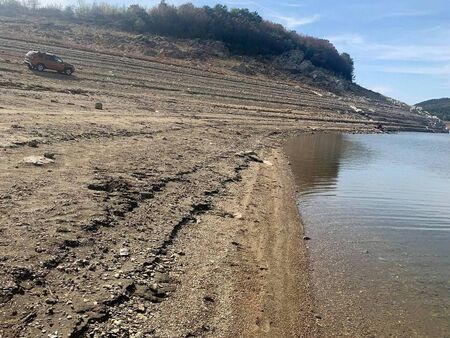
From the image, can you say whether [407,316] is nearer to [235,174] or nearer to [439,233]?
[439,233]

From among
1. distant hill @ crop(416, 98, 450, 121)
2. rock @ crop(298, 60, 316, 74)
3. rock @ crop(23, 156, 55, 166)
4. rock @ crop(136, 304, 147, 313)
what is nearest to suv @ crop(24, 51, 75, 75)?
rock @ crop(23, 156, 55, 166)

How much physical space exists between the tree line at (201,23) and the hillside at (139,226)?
46434 millimetres

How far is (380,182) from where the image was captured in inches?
813

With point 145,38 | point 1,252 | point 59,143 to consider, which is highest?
point 145,38

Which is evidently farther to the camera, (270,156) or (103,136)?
(270,156)

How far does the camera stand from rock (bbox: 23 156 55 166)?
11.0m

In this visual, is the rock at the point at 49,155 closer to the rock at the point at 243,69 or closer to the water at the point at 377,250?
the water at the point at 377,250

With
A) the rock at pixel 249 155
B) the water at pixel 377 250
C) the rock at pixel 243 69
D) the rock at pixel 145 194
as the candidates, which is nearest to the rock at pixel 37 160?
the rock at pixel 145 194

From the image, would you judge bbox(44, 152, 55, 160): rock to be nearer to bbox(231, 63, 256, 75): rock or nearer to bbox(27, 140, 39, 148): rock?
bbox(27, 140, 39, 148): rock

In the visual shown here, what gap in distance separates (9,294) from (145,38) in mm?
60348

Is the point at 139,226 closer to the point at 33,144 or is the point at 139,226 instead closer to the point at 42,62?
the point at 33,144

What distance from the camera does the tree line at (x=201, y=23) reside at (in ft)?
228

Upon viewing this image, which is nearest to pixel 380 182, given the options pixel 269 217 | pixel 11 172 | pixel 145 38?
pixel 269 217

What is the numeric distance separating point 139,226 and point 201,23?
7244 centimetres
